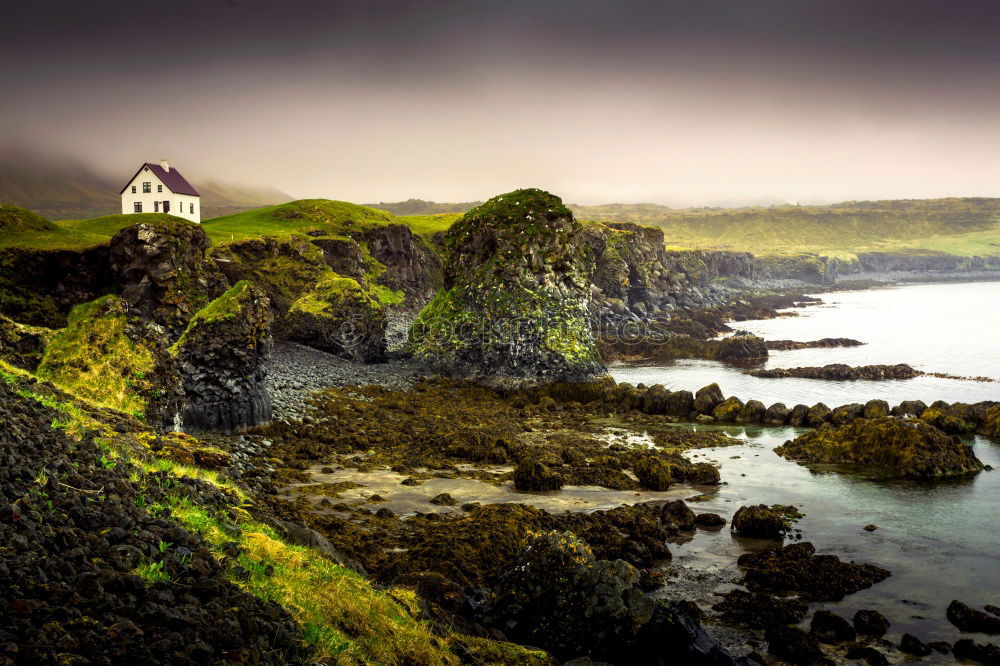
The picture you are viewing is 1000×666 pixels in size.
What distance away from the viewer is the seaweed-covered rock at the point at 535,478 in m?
25.7

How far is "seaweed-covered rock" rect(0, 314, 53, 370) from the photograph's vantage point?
18734mm

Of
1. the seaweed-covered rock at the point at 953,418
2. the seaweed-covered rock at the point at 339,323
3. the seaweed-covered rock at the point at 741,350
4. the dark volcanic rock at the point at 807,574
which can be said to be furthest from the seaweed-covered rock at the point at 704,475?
the seaweed-covered rock at the point at 741,350

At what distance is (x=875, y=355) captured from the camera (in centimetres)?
6956

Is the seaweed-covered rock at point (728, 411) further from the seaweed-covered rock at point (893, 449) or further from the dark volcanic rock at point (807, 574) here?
the dark volcanic rock at point (807, 574)

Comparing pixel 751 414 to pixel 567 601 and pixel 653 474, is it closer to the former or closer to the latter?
pixel 653 474

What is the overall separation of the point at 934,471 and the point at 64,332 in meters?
35.2

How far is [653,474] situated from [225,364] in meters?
19.3

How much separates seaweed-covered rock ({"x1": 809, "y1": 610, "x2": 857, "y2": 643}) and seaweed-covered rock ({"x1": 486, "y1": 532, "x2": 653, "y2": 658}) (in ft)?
17.1

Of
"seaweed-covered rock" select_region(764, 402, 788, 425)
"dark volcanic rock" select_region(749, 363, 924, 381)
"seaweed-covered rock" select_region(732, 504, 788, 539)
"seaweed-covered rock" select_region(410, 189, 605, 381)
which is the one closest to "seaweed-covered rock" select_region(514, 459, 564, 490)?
"seaweed-covered rock" select_region(732, 504, 788, 539)

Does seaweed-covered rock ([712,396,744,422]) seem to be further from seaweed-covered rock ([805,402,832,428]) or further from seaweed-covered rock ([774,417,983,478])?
seaweed-covered rock ([774,417,983,478])

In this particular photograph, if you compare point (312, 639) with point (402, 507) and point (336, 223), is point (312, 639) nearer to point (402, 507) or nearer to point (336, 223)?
point (402, 507)

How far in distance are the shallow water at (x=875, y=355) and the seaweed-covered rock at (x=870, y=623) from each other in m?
33.6

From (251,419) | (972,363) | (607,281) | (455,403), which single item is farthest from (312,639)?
(607,281)

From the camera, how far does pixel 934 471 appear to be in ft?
97.5
